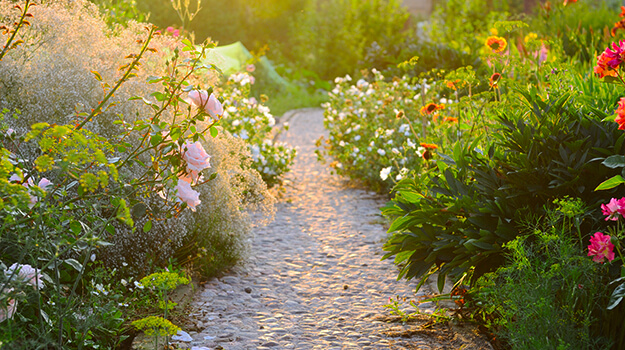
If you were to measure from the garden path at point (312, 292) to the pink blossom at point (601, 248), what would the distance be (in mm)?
956

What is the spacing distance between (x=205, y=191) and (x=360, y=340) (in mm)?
1422

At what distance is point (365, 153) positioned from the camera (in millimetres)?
7062

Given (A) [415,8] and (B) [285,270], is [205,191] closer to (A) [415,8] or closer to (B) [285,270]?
(B) [285,270]

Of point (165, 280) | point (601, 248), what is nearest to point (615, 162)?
point (601, 248)

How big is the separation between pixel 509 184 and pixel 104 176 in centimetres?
194

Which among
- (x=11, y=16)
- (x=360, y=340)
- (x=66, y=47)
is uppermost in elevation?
(x=11, y=16)

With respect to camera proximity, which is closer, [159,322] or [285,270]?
[159,322]

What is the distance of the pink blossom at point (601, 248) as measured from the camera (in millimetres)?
2363

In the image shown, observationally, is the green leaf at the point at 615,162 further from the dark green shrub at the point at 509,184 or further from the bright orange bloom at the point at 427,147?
the bright orange bloom at the point at 427,147

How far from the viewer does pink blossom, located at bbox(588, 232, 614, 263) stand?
93.0 inches

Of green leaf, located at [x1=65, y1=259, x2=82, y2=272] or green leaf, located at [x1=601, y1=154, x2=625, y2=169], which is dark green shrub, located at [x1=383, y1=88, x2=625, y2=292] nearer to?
green leaf, located at [x1=601, y1=154, x2=625, y2=169]

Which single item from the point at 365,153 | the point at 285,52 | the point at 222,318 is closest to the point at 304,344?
the point at 222,318

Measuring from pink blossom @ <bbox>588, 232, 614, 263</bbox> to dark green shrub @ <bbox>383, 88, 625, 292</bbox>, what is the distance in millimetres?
395

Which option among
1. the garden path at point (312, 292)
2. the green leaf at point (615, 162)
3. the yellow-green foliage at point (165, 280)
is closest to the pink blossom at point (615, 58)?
the green leaf at point (615, 162)
